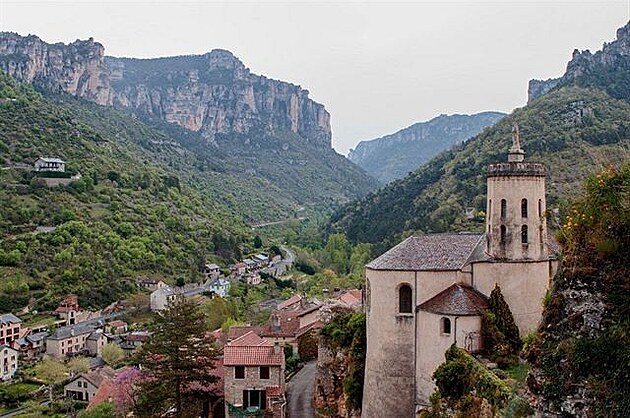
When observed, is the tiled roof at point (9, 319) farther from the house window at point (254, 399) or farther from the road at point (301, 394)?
the house window at point (254, 399)

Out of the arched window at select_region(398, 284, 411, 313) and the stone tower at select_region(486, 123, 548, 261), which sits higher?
the stone tower at select_region(486, 123, 548, 261)

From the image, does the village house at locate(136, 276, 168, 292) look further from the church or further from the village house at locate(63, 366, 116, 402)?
the church

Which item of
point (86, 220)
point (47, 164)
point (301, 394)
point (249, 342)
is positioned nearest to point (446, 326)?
point (249, 342)

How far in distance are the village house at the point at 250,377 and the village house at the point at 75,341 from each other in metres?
42.9

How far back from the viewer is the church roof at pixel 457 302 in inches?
1006

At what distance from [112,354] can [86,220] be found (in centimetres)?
3662

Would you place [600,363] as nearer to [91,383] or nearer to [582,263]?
[582,263]

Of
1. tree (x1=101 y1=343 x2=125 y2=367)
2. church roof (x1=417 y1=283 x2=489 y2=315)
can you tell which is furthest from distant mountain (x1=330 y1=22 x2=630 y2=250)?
church roof (x1=417 y1=283 x2=489 y2=315)

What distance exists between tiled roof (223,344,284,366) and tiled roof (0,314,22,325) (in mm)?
46535

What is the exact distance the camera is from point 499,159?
303 ft

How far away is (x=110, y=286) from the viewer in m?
85.8

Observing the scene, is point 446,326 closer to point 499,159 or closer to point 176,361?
point 176,361

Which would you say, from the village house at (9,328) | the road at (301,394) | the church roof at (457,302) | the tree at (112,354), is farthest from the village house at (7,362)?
the church roof at (457,302)

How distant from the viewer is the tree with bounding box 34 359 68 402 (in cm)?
6253
